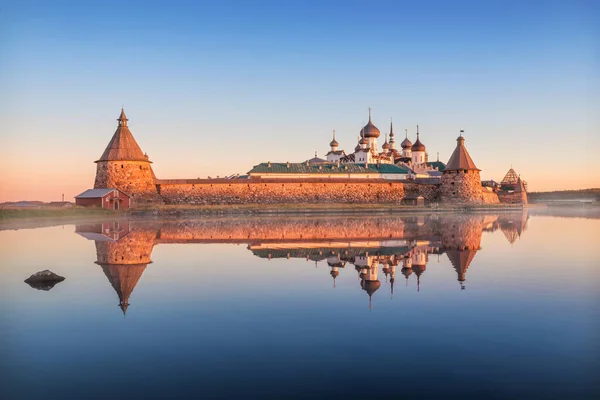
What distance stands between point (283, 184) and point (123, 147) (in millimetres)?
13067

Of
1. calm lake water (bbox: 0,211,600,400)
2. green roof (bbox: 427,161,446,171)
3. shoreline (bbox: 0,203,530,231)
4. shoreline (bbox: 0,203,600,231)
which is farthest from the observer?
green roof (bbox: 427,161,446,171)

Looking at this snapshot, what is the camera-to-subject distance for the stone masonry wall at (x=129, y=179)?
38.2 metres

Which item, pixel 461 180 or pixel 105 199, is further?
pixel 461 180

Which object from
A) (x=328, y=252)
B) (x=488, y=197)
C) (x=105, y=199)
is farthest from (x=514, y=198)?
(x=328, y=252)

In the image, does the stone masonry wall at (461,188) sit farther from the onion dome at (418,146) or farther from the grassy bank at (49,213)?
the grassy bank at (49,213)

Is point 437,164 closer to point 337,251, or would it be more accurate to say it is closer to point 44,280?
point 337,251

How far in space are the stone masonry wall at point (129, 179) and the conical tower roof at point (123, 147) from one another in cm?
40

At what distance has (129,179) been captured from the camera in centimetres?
3850

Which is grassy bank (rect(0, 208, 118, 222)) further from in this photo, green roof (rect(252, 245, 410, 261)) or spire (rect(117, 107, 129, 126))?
green roof (rect(252, 245, 410, 261))

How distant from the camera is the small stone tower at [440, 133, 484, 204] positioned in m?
44.5

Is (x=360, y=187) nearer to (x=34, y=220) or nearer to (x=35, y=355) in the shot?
(x=34, y=220)

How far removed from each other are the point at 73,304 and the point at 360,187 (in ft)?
124

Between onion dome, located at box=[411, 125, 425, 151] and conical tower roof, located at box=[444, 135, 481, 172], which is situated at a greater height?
onion dome, located at box=[411, 125, 425, 151]

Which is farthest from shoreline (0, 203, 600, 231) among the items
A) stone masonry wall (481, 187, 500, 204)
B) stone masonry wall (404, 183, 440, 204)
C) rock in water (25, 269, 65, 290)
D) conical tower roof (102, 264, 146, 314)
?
rock in water (25, 269, 65, 290)
